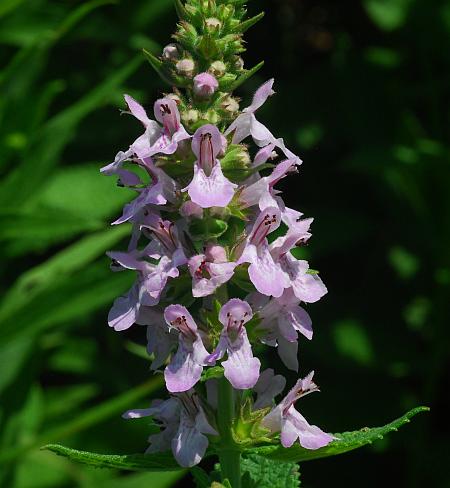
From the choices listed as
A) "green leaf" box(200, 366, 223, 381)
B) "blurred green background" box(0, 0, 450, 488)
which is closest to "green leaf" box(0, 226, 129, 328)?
"blurred green background" box(0, 0, 450, 488)

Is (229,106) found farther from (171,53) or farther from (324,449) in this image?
(324,449)

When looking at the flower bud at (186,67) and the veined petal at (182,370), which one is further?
the flower bud at (186,67)

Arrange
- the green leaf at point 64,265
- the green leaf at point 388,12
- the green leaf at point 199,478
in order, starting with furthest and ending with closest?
the green leaf at point 388,12 < the green leaf at point 64,265 < the green leaf at point 199,478

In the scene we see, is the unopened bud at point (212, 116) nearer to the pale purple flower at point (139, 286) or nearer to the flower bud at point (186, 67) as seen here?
the flower bud at point (186, 67)

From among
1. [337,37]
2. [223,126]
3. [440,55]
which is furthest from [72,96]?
[223,126]

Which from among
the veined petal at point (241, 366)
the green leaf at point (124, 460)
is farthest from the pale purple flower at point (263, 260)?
the green leaf at point (124, 460)

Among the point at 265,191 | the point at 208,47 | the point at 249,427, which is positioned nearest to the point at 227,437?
the point at 249,427

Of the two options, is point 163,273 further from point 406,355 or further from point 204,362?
point 406,355

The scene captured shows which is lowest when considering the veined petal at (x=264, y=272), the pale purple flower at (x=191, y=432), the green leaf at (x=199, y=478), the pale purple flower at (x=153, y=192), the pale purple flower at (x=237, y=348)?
the green leaf at (x=199, y=478)

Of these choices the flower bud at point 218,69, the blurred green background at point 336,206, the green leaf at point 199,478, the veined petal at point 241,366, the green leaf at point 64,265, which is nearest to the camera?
the veined petal at point 241,366
